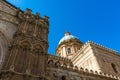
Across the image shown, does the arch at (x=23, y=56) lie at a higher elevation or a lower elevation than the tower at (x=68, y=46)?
lower

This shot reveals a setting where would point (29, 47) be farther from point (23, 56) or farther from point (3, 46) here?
point (3, 46)

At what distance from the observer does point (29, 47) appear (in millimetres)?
13906

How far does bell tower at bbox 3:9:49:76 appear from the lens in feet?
40.1

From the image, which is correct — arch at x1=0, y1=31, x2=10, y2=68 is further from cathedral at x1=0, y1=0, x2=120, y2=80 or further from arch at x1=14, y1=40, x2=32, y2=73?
arch at x1=14, y1=40, x2=32, y2=73

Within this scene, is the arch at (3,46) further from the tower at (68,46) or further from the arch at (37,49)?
the tower at (68,46)

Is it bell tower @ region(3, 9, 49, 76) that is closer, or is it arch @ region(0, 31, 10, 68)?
bell tower @ region(3, 9, 49, 76)

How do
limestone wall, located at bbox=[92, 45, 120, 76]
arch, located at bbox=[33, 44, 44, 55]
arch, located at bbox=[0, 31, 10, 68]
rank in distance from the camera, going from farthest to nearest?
limestone wall, located at bbox=[92, 45, 120, 76] < arch, located at bbox=[33, 44, 44, 55] < arch, located at bbox=[0, 31, 10, 68]

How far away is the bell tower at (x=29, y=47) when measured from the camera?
12216 mm

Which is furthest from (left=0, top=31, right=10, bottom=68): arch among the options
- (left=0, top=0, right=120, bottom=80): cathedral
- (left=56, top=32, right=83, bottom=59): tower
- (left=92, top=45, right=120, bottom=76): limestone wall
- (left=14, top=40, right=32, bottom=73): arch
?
(left=56, top=32, right=83, bottom=59): tower

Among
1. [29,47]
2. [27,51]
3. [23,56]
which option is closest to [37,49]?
[29,47]

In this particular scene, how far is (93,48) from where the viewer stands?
79.7 feet

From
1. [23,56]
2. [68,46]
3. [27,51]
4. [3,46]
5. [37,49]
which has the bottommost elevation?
[23,56]

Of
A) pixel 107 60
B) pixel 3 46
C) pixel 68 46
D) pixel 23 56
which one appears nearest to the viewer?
pixel 23 56

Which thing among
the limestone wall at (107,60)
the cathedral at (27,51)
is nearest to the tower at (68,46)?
the limestone wall at (107,60)
